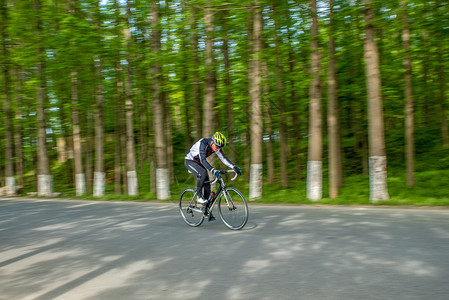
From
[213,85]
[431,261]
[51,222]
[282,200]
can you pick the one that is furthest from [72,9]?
[431,261]

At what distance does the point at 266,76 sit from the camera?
14594mm

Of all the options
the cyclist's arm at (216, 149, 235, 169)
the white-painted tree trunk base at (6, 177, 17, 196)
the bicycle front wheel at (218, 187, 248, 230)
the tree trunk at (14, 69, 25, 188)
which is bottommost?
the white-painted tree trunk base at (6, 177, 17, 196)

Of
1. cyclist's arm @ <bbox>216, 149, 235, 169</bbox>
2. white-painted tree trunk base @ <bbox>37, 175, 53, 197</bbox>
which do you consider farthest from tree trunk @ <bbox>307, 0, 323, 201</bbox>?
white-painted tree trunk base @ <bbox>37, 175, 53, 197</bbox>

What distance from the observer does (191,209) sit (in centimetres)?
928

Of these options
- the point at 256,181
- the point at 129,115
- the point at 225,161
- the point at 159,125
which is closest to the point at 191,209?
the point at 225,161

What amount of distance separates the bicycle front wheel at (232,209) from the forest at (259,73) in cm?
614

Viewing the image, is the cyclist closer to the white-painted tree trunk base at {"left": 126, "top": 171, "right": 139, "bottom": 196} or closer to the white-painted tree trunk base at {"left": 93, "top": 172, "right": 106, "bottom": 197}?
the white-painted tree trunk base at {"left": 126, "top": 171, "right": 139, "bottom": 196}

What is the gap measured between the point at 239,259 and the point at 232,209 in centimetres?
246

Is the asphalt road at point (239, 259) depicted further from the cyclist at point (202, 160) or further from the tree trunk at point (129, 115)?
the tree trunk at point (129, 115)

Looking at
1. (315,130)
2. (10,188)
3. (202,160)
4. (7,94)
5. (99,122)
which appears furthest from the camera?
(10,188)

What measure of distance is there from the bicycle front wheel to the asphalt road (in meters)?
0.27

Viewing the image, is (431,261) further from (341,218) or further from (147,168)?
(147,168)

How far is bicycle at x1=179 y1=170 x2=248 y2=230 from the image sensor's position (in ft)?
26.8

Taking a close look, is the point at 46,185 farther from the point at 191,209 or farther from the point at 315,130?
the point at 315,130
